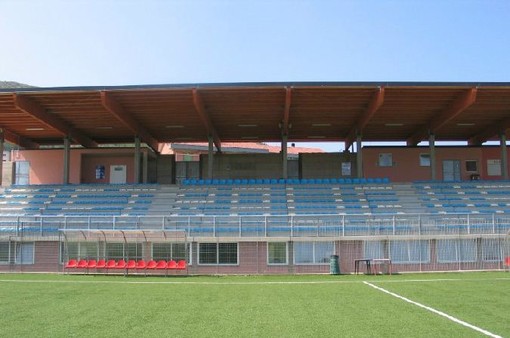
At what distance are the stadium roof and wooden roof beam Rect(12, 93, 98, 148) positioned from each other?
0.21 feet

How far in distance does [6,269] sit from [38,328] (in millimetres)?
14691

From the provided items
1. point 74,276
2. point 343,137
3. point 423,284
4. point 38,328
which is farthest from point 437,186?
point 38,328

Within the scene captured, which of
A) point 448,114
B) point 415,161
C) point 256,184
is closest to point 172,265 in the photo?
point 256,184

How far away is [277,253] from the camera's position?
2303 centimetres

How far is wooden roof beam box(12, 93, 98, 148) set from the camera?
94.4 feet

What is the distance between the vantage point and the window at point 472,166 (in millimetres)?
38188

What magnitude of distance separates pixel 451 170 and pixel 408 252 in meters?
17.5

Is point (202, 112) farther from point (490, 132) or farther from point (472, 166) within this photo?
point (490, 132)

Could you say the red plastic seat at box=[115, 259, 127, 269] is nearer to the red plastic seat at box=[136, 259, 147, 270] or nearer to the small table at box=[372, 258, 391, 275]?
the red plastic seat at box=[136, 259, 147, 270]

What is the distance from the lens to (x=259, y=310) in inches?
511

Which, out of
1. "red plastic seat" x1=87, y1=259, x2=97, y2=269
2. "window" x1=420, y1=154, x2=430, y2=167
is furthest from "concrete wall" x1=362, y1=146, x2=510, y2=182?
"red plastic seat" x1=87, y1=259, x2=97, y2=269

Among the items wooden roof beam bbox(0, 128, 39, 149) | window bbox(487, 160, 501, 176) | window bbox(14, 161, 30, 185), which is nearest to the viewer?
wooden roof beam bbox(0, 128, 39, 149)

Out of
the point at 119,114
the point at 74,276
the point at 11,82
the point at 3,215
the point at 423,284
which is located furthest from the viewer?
the point at 11,82

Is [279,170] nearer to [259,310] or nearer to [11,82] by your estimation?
[259,310]
